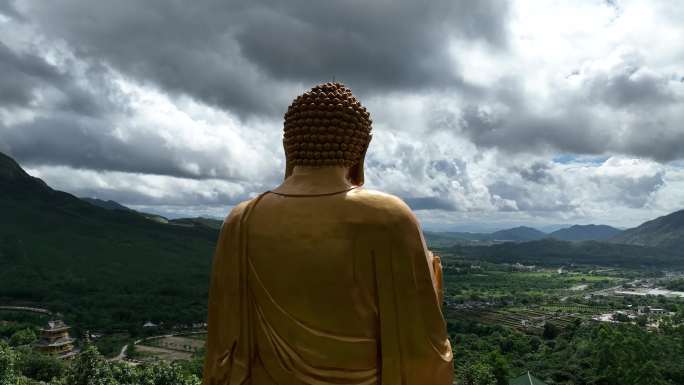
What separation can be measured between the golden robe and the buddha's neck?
0.12 meters

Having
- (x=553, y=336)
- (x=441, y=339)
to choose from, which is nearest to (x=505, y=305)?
(x=553, y=336)

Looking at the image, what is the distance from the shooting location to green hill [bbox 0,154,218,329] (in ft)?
234

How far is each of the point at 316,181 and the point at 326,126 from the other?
58 cm

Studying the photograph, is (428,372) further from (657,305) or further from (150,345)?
(657,305)

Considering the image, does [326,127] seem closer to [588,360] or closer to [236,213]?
[236,213]

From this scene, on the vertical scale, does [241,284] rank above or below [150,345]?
above

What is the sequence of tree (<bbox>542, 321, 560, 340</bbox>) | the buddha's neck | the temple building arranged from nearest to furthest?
the buddha's neck, the temple building, tree (<bbox>542, 321, 560, 340</bbox>)

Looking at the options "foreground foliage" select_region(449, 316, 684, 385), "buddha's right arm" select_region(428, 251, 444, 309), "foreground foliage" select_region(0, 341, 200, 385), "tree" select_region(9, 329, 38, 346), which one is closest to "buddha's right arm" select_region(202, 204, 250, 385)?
"buddha's right arm" select_region(428, 251, 444, 309)

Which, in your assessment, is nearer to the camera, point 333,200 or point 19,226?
point 333,200

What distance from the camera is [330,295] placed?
4.43m

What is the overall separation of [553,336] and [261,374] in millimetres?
61614

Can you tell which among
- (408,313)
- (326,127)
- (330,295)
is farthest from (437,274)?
(326,127)

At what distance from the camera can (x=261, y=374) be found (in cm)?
465

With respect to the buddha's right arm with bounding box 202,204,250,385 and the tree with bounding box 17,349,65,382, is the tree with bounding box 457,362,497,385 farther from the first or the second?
the buddha's right arm with bounding box 202,204,250,385
